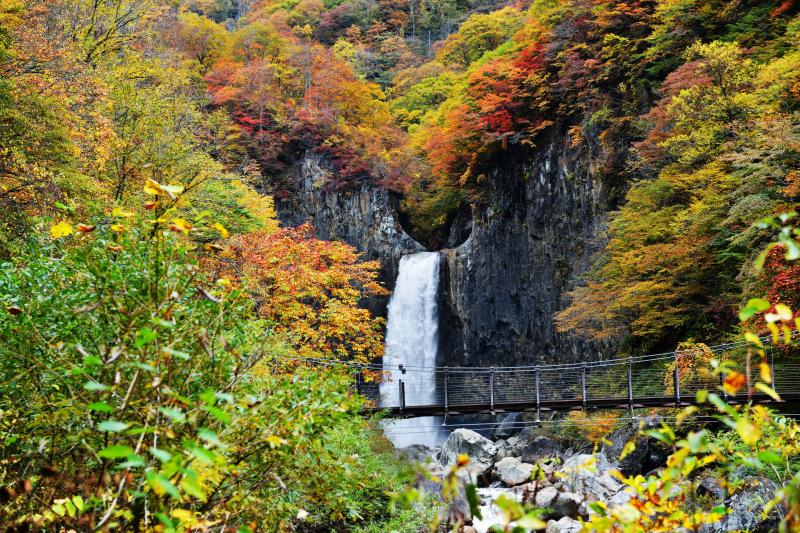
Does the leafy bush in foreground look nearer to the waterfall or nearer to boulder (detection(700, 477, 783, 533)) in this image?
boulder (detection(700, 477, 783, 533))

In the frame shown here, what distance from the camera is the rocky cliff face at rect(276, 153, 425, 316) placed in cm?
2048

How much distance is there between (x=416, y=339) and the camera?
18.2 meters

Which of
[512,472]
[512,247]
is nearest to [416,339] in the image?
[512,247]

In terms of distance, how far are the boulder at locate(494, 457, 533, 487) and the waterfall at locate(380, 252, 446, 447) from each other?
6.19 metres

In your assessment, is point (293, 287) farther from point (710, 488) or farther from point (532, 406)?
point (710, 488)

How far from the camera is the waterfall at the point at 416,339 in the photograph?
703 inches

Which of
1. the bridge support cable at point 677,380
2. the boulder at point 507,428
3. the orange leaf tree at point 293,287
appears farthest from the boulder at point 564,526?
the boulder at point 507,428

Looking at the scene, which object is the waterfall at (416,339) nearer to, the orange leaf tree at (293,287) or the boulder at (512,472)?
the boulder at (512,472)

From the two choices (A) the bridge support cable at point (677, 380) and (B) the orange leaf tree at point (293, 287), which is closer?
(A) the bridge support cable at point (677, 380)

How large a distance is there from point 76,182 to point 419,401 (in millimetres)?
12872

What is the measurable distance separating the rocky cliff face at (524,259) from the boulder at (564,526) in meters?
5.75

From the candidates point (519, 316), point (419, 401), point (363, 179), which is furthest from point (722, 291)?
point (363, 179)

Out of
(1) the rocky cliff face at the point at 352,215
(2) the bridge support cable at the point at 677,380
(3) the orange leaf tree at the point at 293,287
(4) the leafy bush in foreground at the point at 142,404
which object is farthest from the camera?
(1) the rocky cliff face at the point at 352,215

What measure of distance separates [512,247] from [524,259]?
60cm
